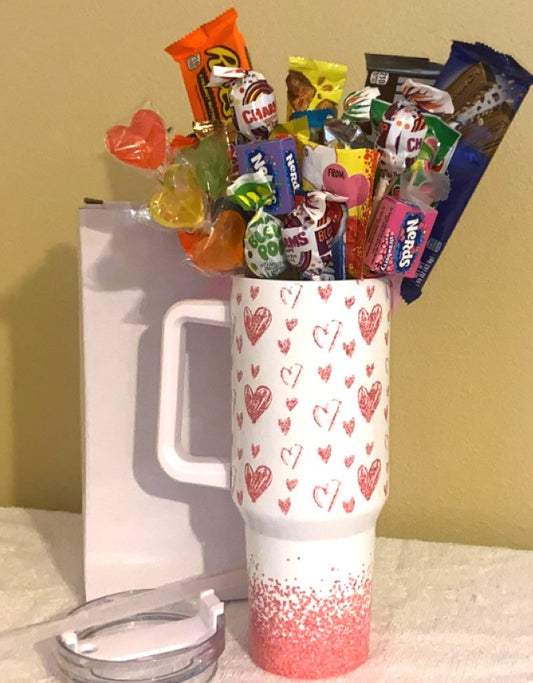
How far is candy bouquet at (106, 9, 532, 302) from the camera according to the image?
58 centimetres

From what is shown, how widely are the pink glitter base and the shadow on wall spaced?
15.1 inches

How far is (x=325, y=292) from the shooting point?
22.9 inches

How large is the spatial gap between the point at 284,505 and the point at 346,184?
22 cm

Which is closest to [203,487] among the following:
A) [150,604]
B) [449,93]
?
[150,604]

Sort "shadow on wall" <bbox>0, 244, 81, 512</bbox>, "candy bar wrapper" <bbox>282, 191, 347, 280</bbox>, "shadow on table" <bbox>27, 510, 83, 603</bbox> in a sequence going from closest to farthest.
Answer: "candy bar wrapper" <bbox>282, 191, 347, 280</bbox>, "shadow on table" <bbox>27, 510, 83, 603</bbox>, "shadow on wall" <bbox>0, 244, 81, 512</bbox>

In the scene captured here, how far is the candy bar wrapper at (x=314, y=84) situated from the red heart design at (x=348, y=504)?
0.89ft

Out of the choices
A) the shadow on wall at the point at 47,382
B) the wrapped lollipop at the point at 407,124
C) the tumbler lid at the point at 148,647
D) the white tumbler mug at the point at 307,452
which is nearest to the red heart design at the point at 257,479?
the white tumbler mug at the point at 307,452

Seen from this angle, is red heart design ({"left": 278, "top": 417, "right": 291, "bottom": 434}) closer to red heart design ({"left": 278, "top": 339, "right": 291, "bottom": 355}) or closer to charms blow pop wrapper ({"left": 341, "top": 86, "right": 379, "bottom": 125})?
red heart design ({"left": 278, "top": 339, "right": 291, "bottom": 355})

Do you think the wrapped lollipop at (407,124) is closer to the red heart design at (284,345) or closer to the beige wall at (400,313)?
the red heart design at (284,345)

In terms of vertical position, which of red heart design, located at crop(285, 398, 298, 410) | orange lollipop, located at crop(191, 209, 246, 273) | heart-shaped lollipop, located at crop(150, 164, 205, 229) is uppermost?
heart-shaped lollipop, located at crop(150, 164, 205, 229)

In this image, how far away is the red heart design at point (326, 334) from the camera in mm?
586

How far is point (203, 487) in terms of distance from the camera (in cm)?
74

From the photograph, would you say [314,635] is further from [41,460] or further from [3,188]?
[3,188]

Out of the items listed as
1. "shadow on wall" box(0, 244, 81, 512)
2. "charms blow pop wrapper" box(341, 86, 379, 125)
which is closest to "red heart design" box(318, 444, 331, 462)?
"charms blow pop wrapper" box(341, 86, 379, 125)
